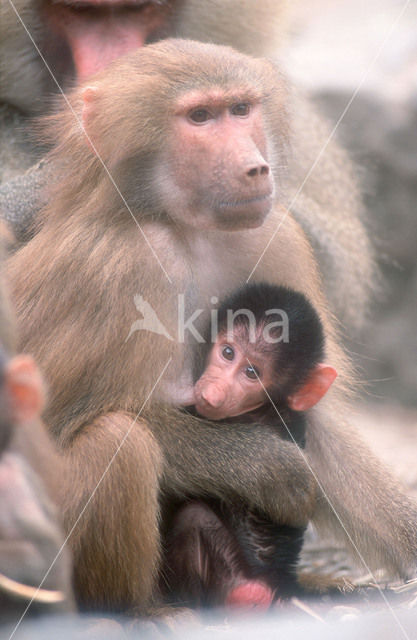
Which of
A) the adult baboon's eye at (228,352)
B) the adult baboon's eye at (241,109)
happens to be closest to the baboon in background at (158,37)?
the adult baboon's eye at (241,109)

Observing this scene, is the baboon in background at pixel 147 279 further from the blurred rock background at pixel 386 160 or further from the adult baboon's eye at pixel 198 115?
the blurred rock background at pixel 386 160

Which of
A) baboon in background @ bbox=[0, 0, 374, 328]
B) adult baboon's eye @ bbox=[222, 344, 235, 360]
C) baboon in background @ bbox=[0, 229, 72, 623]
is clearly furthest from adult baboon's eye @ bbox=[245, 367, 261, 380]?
baboon in background @ bbox=[0, 229, 72, 623]

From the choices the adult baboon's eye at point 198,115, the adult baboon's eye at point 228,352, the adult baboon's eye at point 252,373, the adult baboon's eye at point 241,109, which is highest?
the adult baboon's eye at point 241,109

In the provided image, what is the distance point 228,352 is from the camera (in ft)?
4.89

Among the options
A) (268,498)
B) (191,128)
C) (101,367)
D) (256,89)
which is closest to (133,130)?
(191,128)

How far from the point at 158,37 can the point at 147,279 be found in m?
0.79

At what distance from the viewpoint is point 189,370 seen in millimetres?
1441

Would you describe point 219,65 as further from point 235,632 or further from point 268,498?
point 235,632

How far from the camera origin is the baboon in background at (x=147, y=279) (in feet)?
4.49

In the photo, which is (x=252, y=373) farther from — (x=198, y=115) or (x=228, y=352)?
(x=198, y=115)

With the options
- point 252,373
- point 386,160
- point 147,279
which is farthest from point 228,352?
point 386,160

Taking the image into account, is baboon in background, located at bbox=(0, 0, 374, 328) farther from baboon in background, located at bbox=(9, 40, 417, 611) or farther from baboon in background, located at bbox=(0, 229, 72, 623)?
baboon in background, located at bbox=(0, 229, 72, 623)

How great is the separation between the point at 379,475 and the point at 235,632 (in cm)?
64

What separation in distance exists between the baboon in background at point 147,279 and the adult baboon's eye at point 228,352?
0.24 ft
